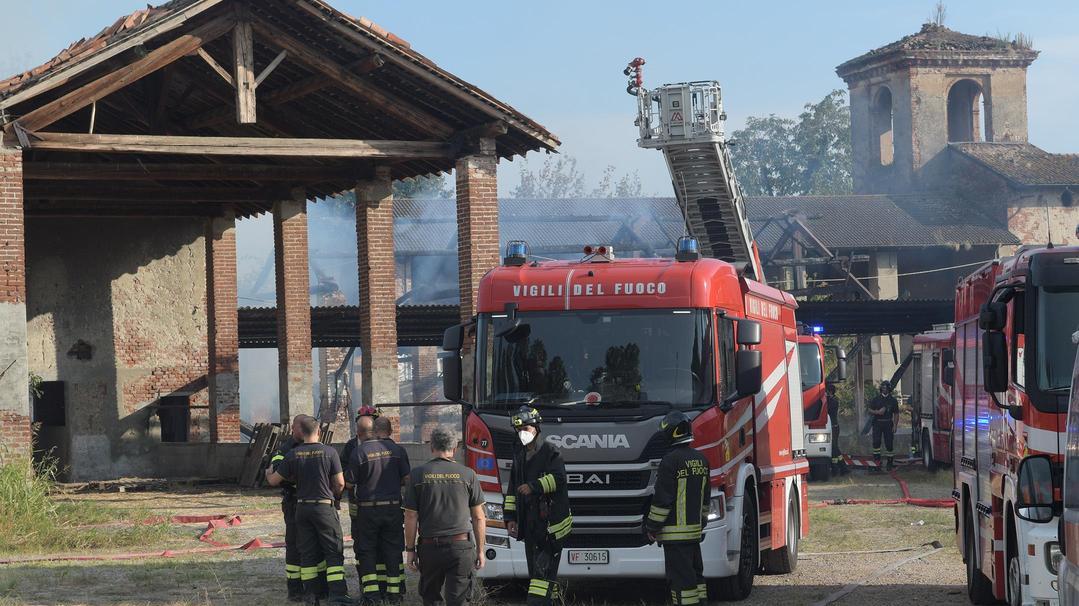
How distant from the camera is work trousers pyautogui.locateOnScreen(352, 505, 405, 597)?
11.2m

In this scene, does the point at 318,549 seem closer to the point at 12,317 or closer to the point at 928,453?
the point at 12,317

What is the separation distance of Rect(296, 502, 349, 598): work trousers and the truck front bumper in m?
1.17

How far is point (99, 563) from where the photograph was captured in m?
15.0

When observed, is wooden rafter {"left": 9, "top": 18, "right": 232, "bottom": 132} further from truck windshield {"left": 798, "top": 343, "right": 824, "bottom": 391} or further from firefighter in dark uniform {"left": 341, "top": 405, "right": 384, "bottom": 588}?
truck windshield {"left": 798, "top": 343, "right": 824, "bottom": 391}

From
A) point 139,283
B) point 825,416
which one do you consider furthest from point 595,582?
point 139,283

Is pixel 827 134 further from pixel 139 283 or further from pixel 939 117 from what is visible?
pixel 139 283

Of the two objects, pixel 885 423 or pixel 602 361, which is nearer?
pixel 602 361

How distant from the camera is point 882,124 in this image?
58.9 meters

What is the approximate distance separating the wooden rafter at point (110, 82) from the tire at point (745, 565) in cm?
1120

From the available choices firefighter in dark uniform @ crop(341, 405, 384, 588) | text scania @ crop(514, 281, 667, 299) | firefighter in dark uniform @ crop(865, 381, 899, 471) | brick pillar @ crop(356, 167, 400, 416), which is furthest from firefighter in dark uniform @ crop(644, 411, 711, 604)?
firefighter in dark uniform @ crop(865, 381, 899, 471)

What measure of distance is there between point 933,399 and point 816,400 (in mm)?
3870

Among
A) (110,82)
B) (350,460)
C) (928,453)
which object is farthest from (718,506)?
(928,453)

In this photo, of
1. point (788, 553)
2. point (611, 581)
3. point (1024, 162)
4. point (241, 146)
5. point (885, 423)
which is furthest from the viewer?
point (1024, 162)

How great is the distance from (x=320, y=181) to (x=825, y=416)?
32.2ft
